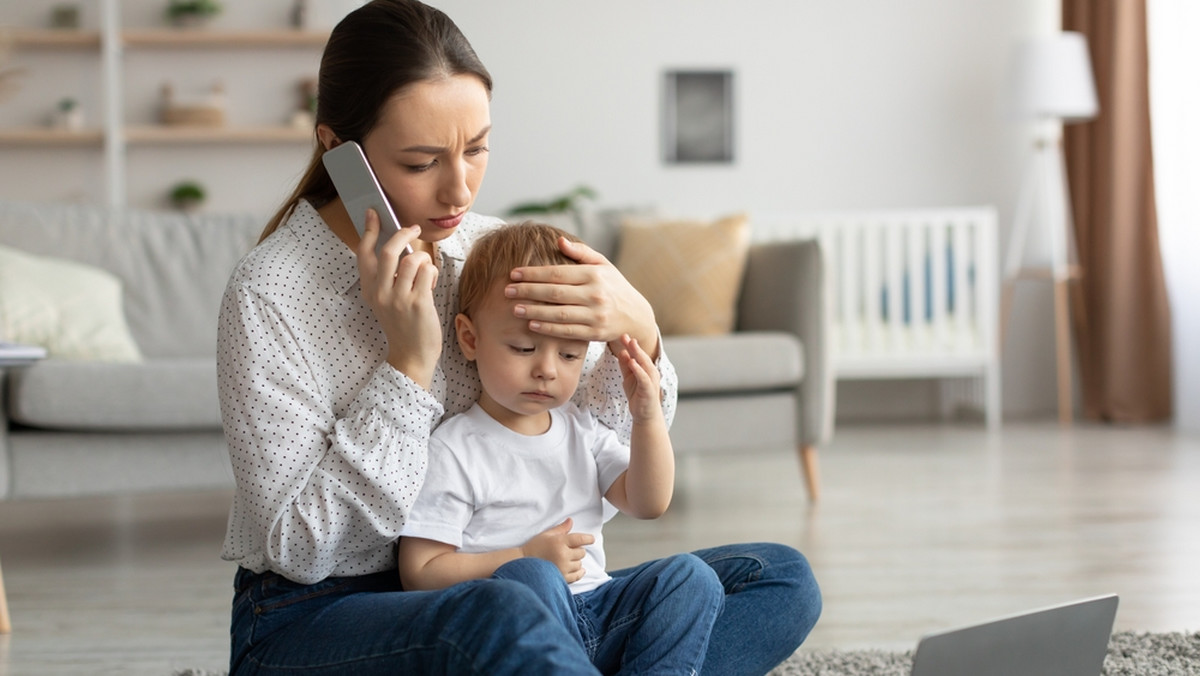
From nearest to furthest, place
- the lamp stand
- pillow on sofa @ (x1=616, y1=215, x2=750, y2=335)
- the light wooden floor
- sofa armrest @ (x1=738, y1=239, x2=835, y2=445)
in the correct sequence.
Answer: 1. the light wooden floor
2. sofa armrest @ (x1=738, y1=239, x2=835, y2=445)
3. pillow on sofa @ (x1=616, y1=215, x2=750, y2=335)
4. the lamp stand

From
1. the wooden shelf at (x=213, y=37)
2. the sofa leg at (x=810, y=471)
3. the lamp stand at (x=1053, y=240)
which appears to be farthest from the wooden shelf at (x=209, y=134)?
the lamp stand at (x=1053, y=240)

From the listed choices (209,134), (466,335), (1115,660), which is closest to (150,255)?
(209,134)

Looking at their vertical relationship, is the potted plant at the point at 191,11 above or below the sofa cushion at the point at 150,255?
above

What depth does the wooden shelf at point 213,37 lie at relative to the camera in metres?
4.43

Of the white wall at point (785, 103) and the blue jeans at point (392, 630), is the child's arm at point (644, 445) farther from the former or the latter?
the white wall at point (785, 103)

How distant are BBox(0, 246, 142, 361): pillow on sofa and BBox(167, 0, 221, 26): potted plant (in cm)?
209

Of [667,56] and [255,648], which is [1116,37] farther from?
[255,648]

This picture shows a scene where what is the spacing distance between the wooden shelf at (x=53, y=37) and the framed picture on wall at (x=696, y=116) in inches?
92.7

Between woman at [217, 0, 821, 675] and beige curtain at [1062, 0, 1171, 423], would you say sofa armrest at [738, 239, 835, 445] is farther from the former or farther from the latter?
beige curtain at [1062, 0, 1171, 423]

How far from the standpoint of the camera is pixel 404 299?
958mm

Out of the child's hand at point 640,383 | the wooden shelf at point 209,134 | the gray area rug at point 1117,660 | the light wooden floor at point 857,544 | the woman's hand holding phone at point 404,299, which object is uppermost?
the wooden shelf at point 209,134

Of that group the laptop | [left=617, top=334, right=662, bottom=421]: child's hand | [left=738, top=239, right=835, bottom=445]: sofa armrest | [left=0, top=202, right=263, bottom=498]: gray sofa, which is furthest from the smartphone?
[left=738, top=239, right=835, bottom=445]: sofa armrest

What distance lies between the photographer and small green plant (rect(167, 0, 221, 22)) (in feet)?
14.6

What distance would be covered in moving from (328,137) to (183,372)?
135cm
